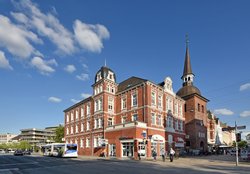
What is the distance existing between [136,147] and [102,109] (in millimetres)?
12807

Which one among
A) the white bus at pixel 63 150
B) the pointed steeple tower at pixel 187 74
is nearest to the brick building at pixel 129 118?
the white bus at pixel 63 150

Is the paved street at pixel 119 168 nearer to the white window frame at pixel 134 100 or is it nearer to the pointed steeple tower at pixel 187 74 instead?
the white window frame at pixel 134 100

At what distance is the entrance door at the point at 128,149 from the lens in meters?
39.5

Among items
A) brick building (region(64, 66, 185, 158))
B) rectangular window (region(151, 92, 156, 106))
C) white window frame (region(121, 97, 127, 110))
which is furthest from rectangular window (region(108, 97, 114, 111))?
rectangular window (region(151, 92, 156, 106))

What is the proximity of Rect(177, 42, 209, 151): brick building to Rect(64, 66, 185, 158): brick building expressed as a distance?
216 cm

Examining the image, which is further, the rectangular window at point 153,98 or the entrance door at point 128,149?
the rectangular window at point 153,98

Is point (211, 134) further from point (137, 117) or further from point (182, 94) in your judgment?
point (137, 117)

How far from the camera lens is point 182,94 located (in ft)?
199

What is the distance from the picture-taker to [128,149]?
4031cm

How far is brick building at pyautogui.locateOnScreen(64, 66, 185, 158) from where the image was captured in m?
40.7

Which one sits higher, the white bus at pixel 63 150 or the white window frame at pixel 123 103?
the white window frame at pixel 123 103

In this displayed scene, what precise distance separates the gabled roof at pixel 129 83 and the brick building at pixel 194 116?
Result: 16.1 metres

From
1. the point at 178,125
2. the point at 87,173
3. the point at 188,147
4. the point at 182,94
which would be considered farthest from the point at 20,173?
the point at 182,94

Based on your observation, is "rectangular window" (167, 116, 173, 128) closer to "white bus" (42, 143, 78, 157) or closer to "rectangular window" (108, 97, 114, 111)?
"rectangular window" (108, 97, 114, 111)
